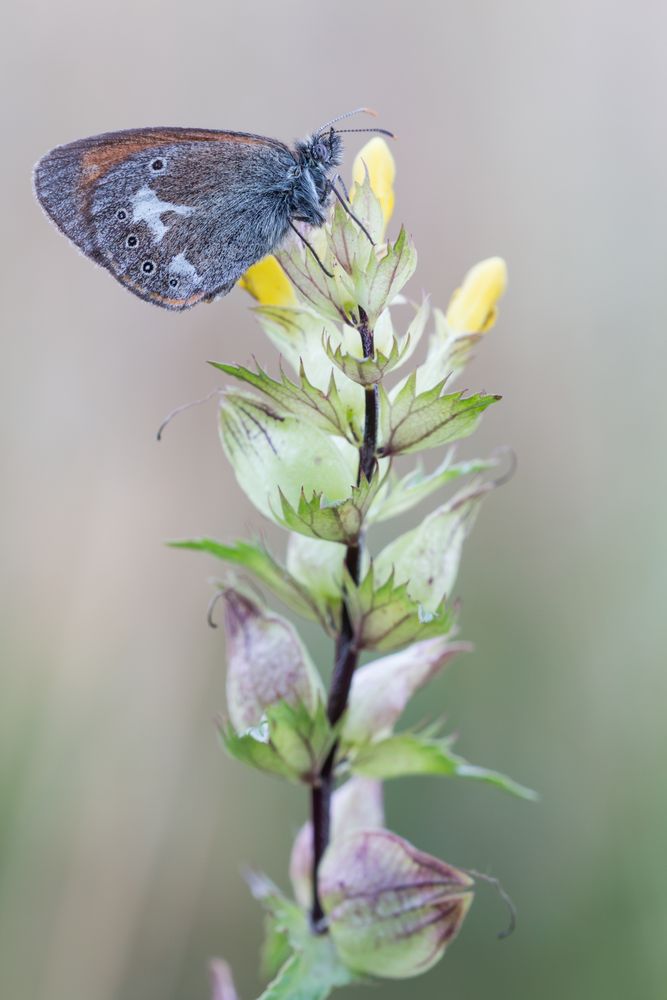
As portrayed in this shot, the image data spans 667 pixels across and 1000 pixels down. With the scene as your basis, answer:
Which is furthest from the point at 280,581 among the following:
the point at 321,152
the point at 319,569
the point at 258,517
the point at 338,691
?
the point at 258,517

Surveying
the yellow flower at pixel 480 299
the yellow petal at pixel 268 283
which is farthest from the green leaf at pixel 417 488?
the yellow petal at pixel 268 283

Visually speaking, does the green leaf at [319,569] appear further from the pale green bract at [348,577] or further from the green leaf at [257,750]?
the green leaf at [257,750]

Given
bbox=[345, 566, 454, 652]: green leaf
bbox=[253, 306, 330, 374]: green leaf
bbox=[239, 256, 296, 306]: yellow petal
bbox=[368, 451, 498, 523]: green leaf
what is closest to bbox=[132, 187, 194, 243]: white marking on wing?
bbox=[239, 256, 296, 306]: yellow petal

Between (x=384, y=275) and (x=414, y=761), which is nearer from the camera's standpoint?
(x=384, y=275)

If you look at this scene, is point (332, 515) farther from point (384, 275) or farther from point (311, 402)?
point (384, 275)

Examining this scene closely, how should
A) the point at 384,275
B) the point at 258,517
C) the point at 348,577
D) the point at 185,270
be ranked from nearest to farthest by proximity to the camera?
the point at 384,275
the point at 348,577
the point at 185,270
the point at 258,517

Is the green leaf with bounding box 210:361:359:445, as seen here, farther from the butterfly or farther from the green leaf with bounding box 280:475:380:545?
the butterfly

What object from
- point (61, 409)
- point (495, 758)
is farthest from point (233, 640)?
point (61, 409)
